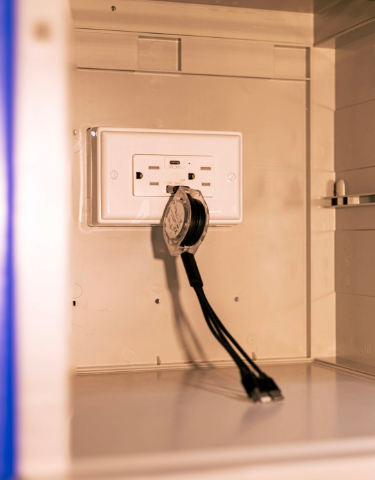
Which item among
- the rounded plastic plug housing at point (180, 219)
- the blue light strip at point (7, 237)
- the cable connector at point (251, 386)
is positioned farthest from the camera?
the rounded plastic plug housing at point (180, 219)

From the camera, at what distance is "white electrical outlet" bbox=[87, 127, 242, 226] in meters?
0.74

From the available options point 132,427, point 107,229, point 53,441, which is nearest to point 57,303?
point 53,441

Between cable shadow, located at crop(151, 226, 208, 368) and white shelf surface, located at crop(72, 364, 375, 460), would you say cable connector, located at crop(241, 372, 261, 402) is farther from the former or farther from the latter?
cable shadow, located at crop(151, 226, 208, 368)

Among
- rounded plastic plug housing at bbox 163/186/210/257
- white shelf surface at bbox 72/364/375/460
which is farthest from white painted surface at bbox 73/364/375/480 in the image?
rounded plastic plug housing at bbox 163/186/210/257

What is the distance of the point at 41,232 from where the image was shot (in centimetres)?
33

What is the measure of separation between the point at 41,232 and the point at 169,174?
44 cm

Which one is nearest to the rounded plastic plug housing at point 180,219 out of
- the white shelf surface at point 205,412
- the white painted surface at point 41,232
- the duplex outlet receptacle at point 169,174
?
the duplex outlet receptacle at point 169,174

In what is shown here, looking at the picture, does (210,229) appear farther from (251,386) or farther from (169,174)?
(251,386)

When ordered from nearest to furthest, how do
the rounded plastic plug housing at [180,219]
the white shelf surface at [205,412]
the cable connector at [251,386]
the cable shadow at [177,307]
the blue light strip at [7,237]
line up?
the blue light strip at [7,237] → the white shelf surface at [205,412] → the cable connector at [251,386] → the rounded plastic plug housing at [180,219] → the cable shadow at [177,307]

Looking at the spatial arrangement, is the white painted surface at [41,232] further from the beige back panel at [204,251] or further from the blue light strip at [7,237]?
the beige back panel at [204,251]

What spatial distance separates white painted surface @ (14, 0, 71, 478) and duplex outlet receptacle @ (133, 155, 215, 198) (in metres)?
0.41

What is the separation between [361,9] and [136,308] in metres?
0.52

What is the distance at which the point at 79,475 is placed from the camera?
368 millimetres

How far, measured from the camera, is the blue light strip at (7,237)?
0.32 meters
